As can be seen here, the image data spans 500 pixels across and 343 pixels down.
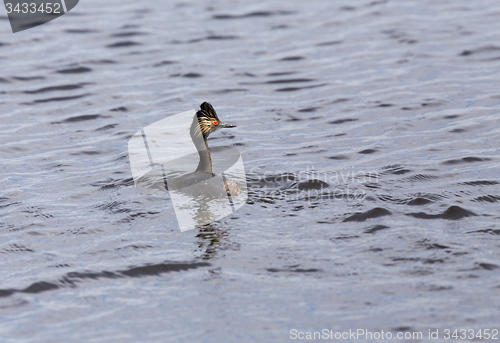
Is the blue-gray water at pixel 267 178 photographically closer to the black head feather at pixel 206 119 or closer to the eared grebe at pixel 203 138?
the eared grebe at pixel 203 138

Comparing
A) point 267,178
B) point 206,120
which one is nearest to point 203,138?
point 206,120

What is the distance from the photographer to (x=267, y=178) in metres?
8.57

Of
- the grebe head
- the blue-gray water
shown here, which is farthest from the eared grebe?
the blue-gray water

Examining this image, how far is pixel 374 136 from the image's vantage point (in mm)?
10125

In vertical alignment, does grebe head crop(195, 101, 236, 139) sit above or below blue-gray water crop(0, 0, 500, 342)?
above

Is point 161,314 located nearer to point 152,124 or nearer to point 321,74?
point 152,124

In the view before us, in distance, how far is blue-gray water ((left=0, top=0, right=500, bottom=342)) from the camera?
5395 millimetres

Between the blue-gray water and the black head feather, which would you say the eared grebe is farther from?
the blue-gray water

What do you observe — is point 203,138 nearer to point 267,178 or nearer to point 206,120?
point 206,120

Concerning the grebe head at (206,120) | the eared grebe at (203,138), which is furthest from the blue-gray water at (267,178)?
the grebe head at (206,120)

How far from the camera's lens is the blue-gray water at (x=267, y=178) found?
539 cm

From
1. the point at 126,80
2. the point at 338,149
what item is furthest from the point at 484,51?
the point at 126,80

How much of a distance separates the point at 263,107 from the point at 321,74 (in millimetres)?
2364

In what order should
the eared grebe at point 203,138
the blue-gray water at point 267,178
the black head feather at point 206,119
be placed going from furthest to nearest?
the black head feather at point 206,119
the eared grebe at point 203,138
the blue-gray water at point 267,178
